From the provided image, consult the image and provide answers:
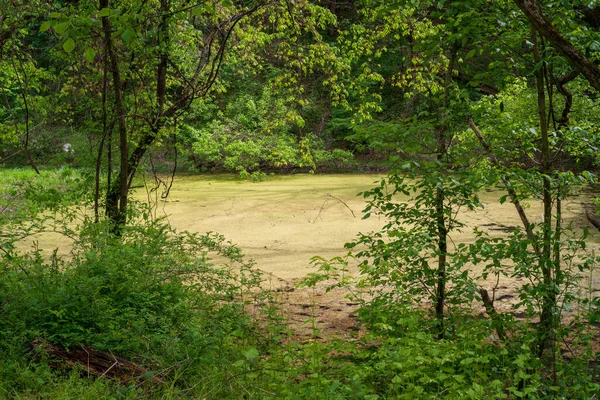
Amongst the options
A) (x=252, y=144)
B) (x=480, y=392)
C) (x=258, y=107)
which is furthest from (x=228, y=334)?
(x=258, y=107)

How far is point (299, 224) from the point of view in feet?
23.0

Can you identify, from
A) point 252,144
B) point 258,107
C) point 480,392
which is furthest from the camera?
point 258,107

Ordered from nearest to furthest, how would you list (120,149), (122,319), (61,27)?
(61,27), (122,319), (120,149)

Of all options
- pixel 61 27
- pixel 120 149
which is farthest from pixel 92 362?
pixel 120 149

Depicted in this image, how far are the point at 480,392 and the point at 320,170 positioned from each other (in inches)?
464

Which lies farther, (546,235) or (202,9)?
(546,235)

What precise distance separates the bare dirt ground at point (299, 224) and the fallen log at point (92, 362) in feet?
2.56

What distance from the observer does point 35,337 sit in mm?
2439

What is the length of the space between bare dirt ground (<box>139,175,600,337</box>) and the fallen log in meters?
0.78

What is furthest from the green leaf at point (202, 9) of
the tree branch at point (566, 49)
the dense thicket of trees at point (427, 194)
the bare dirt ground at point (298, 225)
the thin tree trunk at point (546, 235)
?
the bare dirt ground at point (298, 225)

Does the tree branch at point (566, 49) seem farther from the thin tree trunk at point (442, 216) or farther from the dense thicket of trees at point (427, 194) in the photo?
the thin tree trunk at point (442, 216)

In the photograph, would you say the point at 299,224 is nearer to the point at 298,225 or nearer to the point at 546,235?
the point at 298,225

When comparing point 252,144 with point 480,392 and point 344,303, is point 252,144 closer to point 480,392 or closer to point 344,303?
point 344,303

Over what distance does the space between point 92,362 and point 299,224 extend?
4.69m
